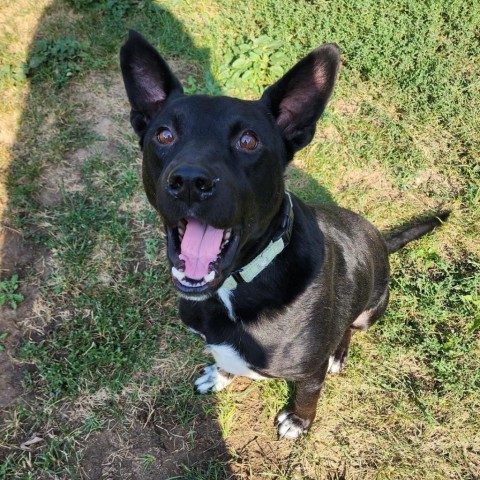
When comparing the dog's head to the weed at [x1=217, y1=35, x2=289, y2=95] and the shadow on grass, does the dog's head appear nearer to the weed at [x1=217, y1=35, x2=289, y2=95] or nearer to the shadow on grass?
the shadow on grass

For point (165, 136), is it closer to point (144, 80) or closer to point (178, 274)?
point (144, 80)

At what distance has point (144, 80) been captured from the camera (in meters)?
2.85

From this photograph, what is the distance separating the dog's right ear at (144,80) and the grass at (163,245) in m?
1.71

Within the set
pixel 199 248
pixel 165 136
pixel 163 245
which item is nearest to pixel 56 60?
pixel 163 245

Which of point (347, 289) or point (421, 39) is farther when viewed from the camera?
point (421, 39)

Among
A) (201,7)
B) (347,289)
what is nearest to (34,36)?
(201,7)

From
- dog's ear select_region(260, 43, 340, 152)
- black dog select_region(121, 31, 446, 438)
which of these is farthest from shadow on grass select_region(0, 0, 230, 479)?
dog's ear select_region(260, 43, 340, 152)

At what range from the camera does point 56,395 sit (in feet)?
12.0

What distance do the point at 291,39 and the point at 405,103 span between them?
1.51 m

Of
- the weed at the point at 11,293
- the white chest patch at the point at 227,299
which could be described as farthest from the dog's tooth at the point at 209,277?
the weed at the point at 11,293

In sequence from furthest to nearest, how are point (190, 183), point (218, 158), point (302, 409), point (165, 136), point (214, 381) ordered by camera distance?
point (214, 381) → point (302, 409) → point (165, 136) → point (218, 158) → point (190, 183)

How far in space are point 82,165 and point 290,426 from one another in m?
3.20

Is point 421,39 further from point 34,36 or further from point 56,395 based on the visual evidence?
point 56,395

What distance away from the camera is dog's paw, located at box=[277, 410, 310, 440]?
11.3ft
